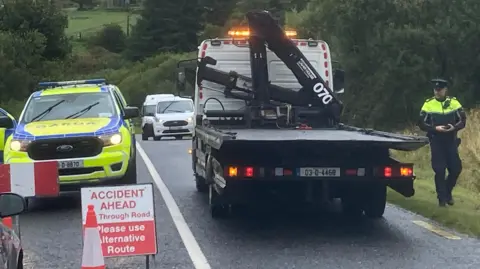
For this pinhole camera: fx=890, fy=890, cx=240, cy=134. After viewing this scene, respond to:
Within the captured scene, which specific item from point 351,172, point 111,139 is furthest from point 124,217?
point 111,139

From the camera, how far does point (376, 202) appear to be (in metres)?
11.4

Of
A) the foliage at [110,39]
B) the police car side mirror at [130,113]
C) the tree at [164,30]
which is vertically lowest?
the foliage at [110,39]

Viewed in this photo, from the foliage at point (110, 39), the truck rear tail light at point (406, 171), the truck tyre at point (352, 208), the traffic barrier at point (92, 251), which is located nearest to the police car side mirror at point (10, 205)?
the traffic barrier at point (92, 251)

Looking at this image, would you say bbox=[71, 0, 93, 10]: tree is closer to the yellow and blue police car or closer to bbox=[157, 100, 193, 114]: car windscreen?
bbox=[157, 100, 193, 114]: car windscreen

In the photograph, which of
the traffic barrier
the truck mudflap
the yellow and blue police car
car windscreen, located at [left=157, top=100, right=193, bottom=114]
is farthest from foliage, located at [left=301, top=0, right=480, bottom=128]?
the traffic barrier

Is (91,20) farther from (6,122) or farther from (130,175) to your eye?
(130,175)

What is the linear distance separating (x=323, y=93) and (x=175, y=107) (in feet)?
69.9

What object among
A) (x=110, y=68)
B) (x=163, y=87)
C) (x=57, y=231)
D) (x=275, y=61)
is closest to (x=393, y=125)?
(x=163, y=87)

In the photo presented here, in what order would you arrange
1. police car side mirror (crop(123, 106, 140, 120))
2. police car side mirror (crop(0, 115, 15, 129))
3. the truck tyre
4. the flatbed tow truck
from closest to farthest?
the flatbed tow truck → the truck tyre → police car side mirror (crop(123, 106, 140, 120)) → police car side mirror (crop(0, 115, 15, 129))

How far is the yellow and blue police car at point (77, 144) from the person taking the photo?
1305 cm

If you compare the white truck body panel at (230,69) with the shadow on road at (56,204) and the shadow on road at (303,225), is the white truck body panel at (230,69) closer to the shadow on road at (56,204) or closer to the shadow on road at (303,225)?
the shadow on road at (303,225)

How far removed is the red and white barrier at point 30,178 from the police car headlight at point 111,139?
2.71 metres

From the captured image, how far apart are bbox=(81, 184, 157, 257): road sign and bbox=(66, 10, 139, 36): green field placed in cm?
9176

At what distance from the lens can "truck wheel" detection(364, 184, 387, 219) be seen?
1115cm
